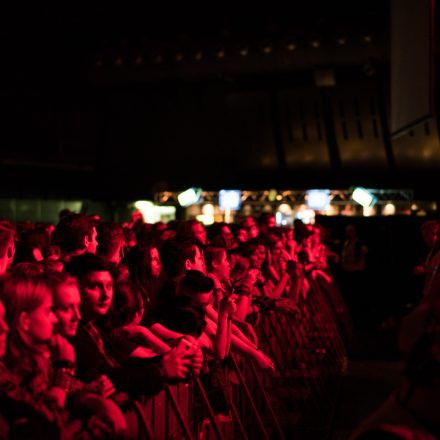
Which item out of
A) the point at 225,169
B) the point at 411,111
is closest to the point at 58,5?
the point at 225,169

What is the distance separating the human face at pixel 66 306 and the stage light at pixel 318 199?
65.3ft

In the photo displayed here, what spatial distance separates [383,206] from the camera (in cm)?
2542

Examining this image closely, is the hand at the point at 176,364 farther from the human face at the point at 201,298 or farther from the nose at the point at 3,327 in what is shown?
the human face at the point at 201,298

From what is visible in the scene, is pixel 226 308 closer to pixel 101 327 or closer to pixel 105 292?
pixel 101 327

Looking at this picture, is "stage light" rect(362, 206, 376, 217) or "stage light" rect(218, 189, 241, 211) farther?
"stage light" rect(362, 206, 376, 217)

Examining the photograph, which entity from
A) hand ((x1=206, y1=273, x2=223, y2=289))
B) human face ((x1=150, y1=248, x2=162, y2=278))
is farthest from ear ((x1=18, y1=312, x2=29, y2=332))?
human face ((x1=150, y1=248, x2=162, y2=278))

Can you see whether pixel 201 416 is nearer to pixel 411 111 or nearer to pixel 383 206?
pixel 411 111

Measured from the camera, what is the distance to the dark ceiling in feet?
75.5

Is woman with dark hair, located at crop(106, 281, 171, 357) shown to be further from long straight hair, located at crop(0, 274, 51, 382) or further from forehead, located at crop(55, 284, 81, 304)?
long straight hair, located at crop(0, 274, 51, 382)

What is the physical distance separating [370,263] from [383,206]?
7168 mm

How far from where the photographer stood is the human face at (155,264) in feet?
23.4

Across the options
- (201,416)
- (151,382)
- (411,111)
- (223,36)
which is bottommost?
(201,416)

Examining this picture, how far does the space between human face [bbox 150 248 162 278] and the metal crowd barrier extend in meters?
0.97

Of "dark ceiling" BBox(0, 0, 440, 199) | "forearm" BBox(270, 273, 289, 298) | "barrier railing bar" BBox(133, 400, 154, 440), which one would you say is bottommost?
"barrier railing bar" BBox(133, 400, 154, 440)
